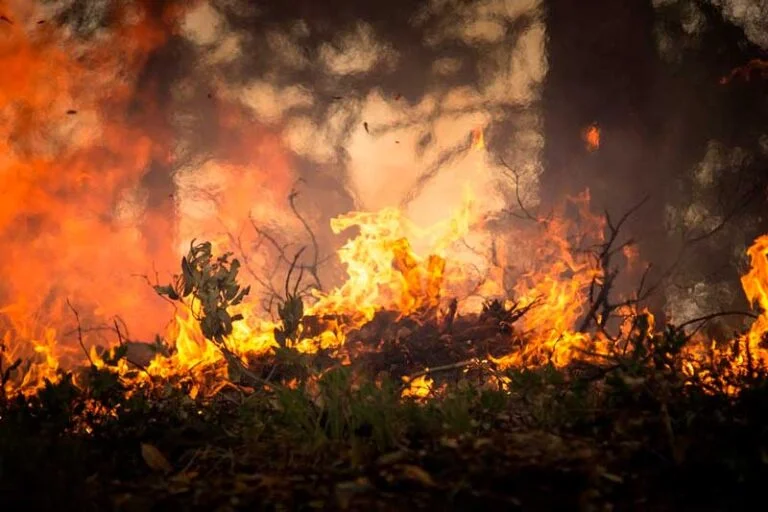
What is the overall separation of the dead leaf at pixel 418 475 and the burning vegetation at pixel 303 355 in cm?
2

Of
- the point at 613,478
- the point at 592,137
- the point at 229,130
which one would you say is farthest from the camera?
the point at 229,130

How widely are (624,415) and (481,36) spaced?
39.7ft

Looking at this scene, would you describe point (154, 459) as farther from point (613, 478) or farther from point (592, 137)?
point (592, 137)

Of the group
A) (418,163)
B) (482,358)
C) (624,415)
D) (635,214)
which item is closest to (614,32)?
(635,214)

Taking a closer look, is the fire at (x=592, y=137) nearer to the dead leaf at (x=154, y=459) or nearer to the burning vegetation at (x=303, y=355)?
the burning vegetation at (x=303, y=355)

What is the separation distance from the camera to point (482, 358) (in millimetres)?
6336

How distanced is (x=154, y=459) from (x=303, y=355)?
1.78 metres

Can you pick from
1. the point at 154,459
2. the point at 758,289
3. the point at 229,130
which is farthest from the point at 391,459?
the point at 229,130

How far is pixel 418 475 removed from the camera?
2.27 m

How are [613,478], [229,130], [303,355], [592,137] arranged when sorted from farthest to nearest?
[229,130], [592,137], [303,355], [613,478]

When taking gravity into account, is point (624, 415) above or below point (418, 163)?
below

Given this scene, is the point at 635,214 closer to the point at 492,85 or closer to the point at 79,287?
the point at 492,85

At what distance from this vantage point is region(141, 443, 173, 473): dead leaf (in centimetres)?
274

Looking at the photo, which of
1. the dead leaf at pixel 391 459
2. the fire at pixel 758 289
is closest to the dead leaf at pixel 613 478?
the dead leaf at pixel 391 459
